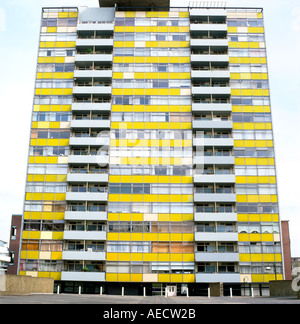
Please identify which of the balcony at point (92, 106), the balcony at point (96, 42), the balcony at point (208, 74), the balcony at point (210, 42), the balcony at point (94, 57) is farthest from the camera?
the balcony at point (96, 42)

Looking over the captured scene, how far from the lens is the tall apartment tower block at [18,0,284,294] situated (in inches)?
2314

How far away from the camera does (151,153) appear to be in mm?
63062

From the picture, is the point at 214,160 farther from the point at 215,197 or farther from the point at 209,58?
the point at 209,58

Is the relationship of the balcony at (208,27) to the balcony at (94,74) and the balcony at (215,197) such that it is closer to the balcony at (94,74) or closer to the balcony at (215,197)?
the balcony at (94,74)

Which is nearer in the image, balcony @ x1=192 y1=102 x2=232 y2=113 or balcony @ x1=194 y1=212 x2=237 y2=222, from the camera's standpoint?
balcony @ x1=194 y1=212 x2=237 y2=222

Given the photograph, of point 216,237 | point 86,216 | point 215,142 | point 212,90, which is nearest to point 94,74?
point 212,90

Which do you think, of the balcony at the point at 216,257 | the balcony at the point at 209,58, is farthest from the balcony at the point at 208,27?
the balcony at the point at 216,257

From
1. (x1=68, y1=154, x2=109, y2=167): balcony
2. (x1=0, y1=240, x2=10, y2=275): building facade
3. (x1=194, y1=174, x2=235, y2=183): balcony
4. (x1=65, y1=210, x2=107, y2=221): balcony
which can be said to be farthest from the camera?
(x1=0, y1=240, x2=10, y2=275): building facade

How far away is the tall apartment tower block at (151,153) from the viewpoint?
58781mm

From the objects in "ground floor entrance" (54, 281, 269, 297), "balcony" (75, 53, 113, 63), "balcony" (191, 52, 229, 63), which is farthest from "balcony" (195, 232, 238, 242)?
"balcony" (75, 53, 113, 63)

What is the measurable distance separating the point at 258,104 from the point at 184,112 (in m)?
13.1

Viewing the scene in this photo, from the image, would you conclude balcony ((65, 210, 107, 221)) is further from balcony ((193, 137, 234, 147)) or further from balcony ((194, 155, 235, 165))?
balcony ((193, 137, 234, 147))

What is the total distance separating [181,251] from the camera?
194ft
